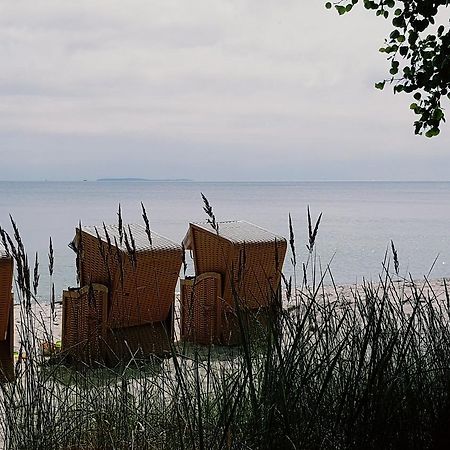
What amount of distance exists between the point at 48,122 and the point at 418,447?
56537mm

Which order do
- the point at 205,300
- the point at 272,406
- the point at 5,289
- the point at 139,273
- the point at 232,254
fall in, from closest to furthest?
1. the point at 272,406
2. the point at 5,289
3. the point at 139,273
4. the point at 232,254
5. the point at 205,300

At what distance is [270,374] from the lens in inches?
68.9

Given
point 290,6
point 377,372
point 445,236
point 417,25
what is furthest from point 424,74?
point 445,236

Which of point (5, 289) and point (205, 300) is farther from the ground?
point (5, 289)

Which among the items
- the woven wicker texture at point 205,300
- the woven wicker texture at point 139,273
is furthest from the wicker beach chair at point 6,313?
the woven wicker texture at point 205,300

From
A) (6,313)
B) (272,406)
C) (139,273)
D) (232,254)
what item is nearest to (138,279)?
(139,273)

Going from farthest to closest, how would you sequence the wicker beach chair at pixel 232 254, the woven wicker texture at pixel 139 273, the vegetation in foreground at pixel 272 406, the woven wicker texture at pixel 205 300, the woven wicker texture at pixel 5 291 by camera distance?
the woven wicker texture at pixel 205 300
the wicker beach chair at pixel 232 254
the woven wicker texture at pixel 139 273
the woven wicker texture at pixel 5 291
the vegetation in foreground at pixel 272 406

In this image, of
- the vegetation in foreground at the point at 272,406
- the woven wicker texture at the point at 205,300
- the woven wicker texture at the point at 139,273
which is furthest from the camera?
the woven wicker texture at the point at 205,300

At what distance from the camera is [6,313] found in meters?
3.86

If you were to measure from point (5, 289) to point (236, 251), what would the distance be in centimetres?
139

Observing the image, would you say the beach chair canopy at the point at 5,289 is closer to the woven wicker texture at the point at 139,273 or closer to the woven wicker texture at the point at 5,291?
the woven wicker texture at the point at 5,291

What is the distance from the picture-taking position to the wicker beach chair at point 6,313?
371cm

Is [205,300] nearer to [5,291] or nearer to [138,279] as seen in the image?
[138,279]

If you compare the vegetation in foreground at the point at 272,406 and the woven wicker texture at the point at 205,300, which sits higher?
the vegetation in foreground at the point at 272,406
